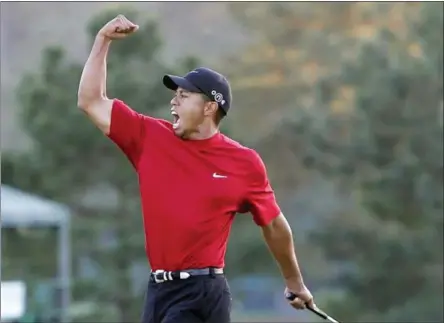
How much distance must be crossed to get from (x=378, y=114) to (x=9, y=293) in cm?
789

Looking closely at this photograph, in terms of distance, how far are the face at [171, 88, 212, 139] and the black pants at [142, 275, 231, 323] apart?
64 cm

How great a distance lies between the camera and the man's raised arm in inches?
219

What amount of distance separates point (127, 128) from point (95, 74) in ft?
0.88

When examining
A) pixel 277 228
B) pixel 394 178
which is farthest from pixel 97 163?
pixel 277 228

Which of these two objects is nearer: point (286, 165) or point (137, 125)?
point (137, 125)

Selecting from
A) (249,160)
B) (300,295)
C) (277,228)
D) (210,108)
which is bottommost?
(300,295)

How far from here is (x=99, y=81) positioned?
5.60 metres

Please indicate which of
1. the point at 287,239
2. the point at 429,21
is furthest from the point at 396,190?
the point at 287,239

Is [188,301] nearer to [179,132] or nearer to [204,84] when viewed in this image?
[179,132]

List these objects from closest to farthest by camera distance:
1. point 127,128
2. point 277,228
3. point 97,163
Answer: point 127,128 → point 277,228 → point 97,163

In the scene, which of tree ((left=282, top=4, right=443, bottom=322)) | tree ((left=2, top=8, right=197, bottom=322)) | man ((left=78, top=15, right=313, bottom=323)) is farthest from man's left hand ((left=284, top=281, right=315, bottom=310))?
tree ((left=2, top=8, right=197, bottom=322))

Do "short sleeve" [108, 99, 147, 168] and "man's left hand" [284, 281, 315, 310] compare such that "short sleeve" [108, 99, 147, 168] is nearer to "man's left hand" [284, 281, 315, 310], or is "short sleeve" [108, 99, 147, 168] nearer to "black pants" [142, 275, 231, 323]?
"black pants" [142, 275, 231, 323]

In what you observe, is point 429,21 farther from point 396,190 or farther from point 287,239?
point 287,239

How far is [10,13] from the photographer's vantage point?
107 ft
